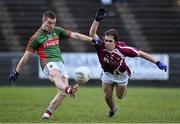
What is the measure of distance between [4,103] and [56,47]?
4.62 metres

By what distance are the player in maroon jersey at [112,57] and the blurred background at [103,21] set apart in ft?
60.6

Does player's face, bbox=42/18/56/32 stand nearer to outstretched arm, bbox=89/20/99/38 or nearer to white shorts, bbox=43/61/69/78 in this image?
white shorts, bbox=43/61/69/78

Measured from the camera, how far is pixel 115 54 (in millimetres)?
12555

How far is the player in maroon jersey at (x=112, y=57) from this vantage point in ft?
40.6

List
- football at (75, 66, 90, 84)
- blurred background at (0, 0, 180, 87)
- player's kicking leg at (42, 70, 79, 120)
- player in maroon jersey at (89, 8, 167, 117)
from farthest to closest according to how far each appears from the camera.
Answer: blurred background at (0, 0, 180, 87), player in maroon jersey at (89, 8, 167, 117), football at (75, 66, 90, 84), player's kicking leg at (42, 70, 79, 120)

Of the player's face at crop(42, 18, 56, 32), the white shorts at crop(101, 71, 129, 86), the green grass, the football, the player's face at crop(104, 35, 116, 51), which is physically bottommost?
the green grass

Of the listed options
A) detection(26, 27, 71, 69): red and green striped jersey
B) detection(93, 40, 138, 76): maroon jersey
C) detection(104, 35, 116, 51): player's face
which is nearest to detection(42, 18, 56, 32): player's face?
detection(26, 27, 71, 69): red and green striped jersey

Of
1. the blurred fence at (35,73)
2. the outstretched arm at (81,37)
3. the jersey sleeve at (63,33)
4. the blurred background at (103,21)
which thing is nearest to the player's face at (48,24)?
the jersey sleeve at (63,33)

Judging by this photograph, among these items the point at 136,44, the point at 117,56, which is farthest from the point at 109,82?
the point at 136,44

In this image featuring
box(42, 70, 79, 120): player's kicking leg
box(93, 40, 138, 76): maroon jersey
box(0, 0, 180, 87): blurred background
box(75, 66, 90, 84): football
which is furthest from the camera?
box(0, 0, 180, 87): blurred background

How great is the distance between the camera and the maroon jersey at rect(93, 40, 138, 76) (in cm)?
1248

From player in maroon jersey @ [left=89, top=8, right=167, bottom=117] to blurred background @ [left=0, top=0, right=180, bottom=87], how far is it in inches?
727

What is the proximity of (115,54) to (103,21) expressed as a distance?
20.3 metres

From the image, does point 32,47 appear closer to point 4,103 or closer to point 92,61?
point 4,103
